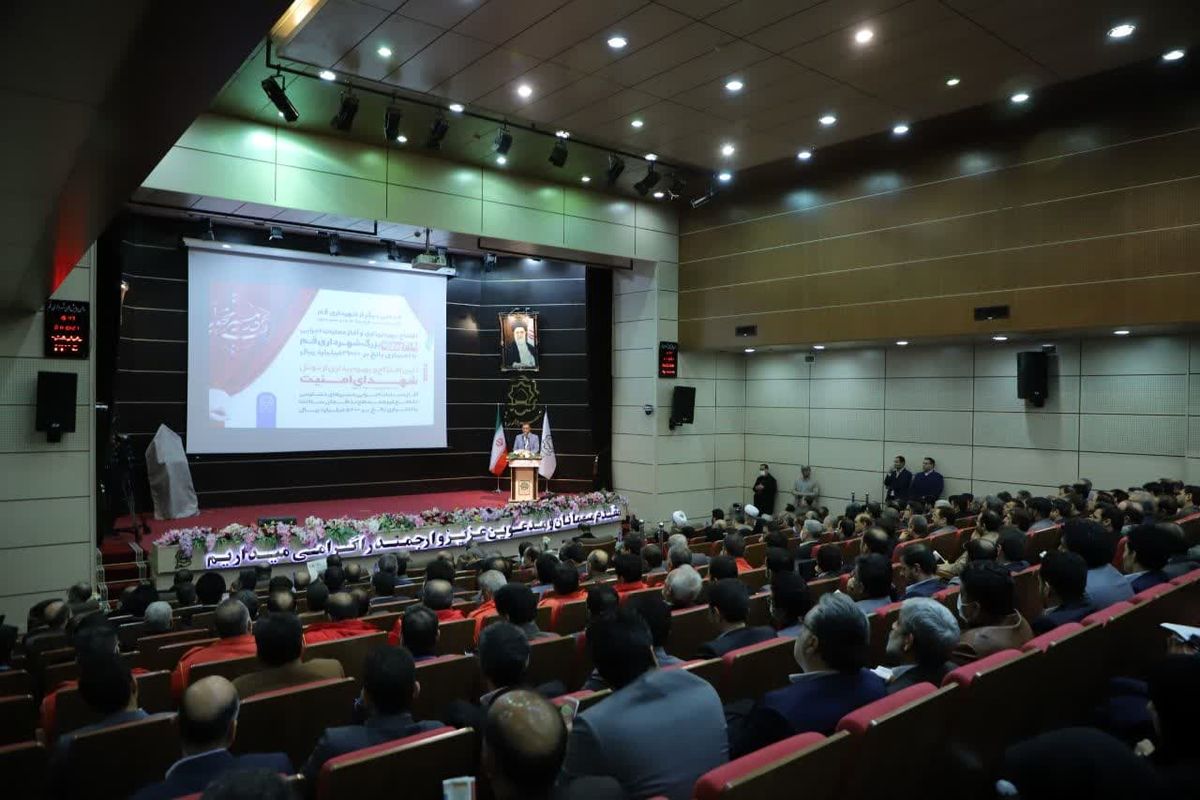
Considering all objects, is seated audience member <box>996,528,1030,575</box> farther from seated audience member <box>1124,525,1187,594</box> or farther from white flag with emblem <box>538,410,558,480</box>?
white flag with emblem <box>538,410,558,480</box>

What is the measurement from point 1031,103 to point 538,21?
6017 millimetres

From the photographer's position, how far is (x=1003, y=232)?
30.7ft

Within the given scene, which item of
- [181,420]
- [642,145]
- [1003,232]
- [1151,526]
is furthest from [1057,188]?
[181,420]

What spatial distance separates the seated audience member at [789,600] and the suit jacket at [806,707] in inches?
39.9

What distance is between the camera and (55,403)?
24.0 ft

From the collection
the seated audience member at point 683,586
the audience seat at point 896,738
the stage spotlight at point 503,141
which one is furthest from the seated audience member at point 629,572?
the stage spotlight at point 503,141

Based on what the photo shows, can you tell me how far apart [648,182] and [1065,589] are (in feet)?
29.4

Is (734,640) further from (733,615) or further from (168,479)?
(168,479)

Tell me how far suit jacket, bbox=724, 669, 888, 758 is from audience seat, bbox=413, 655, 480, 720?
127cm

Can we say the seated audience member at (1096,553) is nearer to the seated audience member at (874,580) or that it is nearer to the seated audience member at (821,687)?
the seated audience member at (874,580)

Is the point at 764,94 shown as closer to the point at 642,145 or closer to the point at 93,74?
the point at 642,145

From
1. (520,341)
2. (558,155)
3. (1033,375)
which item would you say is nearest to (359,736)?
(558,155)

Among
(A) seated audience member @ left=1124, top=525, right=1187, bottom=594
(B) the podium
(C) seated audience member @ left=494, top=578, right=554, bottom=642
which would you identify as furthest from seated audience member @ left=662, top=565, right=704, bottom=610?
(B) the podium

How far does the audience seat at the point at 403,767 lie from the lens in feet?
6.00
